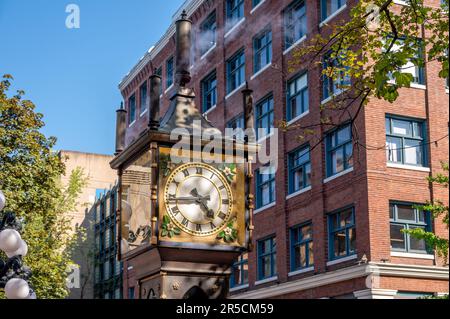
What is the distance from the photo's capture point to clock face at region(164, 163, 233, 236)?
5.82 m

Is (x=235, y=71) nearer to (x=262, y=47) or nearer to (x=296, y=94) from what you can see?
(x=262, y=47)

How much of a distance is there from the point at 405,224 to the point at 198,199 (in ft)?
77.9

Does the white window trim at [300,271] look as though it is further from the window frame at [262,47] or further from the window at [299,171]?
the window frame at [262,47]

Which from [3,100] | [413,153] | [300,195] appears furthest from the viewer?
[300,195]

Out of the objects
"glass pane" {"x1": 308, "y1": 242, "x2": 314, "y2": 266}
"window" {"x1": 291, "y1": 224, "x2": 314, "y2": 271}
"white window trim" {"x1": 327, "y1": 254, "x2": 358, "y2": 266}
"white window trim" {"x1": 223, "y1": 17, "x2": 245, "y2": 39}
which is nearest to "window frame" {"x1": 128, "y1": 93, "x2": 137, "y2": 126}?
"white window trim" {"x1": 223, "y1": 17, "x2": 245, "y2": 39}

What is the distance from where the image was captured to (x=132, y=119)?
54156mm

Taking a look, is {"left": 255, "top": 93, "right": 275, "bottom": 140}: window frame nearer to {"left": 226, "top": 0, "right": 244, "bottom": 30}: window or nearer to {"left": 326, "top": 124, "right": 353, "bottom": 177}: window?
{"left": 326, "top": 124, "right": 353, "bottom": 177}: window

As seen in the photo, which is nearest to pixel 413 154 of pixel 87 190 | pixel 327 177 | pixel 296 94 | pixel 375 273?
pixel 327 177

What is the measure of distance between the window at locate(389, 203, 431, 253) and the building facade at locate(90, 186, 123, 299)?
108 ft

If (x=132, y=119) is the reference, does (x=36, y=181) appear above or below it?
below

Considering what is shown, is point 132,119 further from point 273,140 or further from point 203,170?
point 203,170
